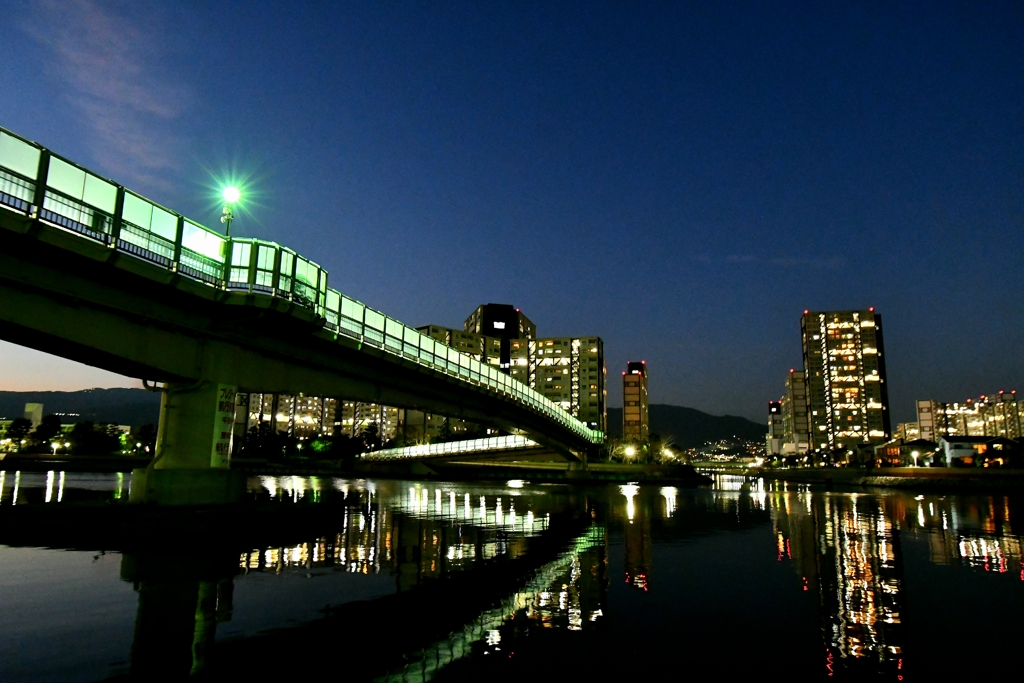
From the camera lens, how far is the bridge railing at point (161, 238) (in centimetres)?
1925

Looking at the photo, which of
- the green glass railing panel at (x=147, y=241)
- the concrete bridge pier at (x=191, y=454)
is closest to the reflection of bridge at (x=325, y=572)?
the concrete bridge pier at (x=191, y=454)

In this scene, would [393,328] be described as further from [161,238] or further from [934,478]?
[934,478]

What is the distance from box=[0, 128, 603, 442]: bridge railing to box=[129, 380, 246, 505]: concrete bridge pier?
4659mm

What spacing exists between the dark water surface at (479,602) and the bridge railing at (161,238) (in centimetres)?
904

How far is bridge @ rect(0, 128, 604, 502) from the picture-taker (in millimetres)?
19641

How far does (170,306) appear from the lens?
2447 cm

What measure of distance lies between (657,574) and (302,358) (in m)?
20.5

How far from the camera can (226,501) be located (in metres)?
25.7

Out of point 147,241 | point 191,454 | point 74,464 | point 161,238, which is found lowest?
point 74,464

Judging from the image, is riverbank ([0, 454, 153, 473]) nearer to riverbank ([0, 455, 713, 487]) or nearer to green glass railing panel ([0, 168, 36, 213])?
riverbank ([0, 455, 713, 487])

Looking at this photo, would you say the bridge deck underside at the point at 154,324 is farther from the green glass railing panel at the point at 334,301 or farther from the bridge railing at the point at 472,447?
the bridge railing at the point at 472,447

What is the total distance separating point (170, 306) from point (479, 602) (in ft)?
57.0

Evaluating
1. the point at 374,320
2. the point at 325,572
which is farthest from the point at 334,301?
the point at 325,572

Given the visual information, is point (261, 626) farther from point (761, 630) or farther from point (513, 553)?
point (513, 553)
